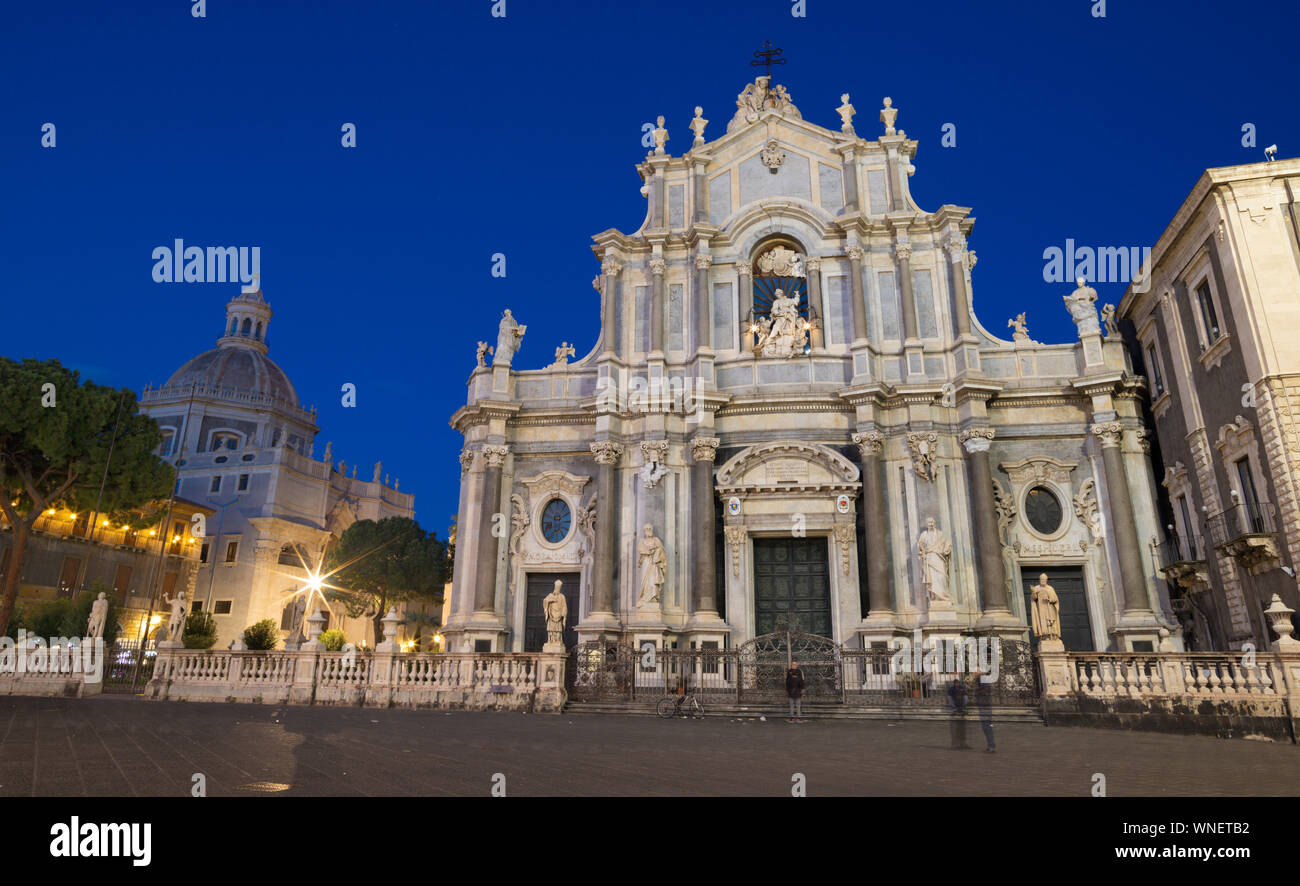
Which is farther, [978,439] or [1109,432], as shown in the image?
[978,439]

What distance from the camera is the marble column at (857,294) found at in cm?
2356

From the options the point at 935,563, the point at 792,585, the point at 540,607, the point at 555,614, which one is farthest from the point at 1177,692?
the point at 540,607

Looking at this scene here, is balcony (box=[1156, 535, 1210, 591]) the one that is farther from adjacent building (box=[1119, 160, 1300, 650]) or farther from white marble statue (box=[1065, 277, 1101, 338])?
white marble statue (box=[1065, 277, 1101, 338])

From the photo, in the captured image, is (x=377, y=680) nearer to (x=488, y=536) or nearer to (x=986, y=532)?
(x=488, y=536)

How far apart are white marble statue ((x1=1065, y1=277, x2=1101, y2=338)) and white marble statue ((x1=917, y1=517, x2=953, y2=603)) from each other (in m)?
7.39

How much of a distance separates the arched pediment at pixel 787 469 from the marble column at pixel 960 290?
5.14 meters

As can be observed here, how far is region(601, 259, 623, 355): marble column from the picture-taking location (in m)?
24.8

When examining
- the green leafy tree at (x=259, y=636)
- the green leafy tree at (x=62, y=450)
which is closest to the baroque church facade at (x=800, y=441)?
the green leafy tree at (x=259, y=636)

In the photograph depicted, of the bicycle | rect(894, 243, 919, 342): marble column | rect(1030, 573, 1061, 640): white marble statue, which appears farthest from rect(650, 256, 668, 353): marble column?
rect(1030, 573, 1061, 640): white marble statue

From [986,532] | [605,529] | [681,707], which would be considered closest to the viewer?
[681,707]

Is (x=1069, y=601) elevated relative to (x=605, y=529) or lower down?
lower down

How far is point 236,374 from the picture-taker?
191 feet

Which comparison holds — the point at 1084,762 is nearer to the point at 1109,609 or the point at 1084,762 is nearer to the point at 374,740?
the point at 374,740

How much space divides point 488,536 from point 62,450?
17.1 meters
